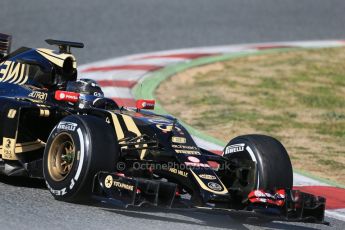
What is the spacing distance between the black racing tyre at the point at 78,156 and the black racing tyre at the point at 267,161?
122 cm

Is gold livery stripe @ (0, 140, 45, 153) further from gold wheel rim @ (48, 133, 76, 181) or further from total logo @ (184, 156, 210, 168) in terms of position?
total logo @ (184, 156, 210, 168)

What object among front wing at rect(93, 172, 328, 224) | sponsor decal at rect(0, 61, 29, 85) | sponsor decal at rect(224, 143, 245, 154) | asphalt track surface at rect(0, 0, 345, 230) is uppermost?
asphalt track surface at rect(0, 0, 345, 230)

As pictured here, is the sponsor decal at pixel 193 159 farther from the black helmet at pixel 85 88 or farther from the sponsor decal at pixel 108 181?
the black helmet at pixel 85 88

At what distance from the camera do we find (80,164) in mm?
7215

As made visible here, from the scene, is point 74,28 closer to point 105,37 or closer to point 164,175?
point 105,37

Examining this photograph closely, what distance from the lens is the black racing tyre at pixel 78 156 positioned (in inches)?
283

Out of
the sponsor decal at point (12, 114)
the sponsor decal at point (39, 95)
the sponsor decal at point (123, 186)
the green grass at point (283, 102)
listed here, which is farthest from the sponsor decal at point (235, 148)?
the green grass at point (283, 102)

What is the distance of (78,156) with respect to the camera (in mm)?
7246

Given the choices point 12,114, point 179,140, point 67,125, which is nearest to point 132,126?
point 179,140

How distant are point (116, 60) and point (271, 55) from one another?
10.7 feet

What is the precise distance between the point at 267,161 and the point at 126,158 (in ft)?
3.93

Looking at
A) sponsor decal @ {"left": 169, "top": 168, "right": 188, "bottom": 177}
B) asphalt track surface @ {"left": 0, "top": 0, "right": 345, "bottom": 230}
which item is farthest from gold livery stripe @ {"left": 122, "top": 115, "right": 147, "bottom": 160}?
asphalt track surface @ {"left": 0, "top": 0, "right": 345, "bottom": 230}

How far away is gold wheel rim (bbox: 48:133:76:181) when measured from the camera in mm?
7547

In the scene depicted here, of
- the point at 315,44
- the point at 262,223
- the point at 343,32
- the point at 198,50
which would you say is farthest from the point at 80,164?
the point at 343,32
